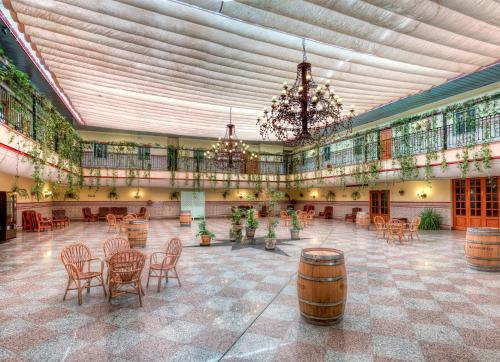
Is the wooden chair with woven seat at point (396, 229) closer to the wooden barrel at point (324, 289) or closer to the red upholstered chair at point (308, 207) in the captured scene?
the wooden barrel at point (324, 289)

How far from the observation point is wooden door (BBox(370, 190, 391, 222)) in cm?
1645

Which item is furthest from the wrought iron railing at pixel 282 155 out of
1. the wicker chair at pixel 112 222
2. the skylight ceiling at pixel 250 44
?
the wicker chair at pixel 112 222

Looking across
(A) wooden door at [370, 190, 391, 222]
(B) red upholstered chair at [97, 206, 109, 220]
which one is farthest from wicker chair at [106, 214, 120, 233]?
(A) wooden door at [370, 190, 391, 222]

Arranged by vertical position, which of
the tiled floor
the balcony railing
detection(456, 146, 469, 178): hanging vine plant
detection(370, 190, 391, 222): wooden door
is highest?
the balcony railing

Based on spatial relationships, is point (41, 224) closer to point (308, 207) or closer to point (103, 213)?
point (103, 213)

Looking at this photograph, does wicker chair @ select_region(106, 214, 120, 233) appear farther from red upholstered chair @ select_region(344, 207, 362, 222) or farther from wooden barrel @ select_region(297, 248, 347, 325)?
red upholstered chair @ select_region(344, 207, 362, 222)

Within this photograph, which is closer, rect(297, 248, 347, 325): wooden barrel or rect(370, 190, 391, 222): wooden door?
rect(297, 248, 347, 325): wooden barrel

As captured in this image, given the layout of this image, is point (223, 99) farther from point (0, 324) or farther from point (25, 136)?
point (0, 324)

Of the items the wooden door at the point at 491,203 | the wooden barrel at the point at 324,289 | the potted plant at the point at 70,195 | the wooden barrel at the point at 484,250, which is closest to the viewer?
the wooden barrel at the point at 324,289

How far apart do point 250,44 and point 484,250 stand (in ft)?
23.2

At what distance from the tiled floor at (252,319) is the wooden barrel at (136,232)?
2.58 m

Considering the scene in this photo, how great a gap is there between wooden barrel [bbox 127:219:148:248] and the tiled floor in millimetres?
2582

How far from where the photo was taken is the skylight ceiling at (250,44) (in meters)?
5.65

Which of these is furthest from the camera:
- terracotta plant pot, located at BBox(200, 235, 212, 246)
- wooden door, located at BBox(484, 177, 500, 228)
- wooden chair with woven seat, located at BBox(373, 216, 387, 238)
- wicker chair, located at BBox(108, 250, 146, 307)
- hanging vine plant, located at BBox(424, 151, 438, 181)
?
wooden door, located at BBox(484, 177, 500, 228)
